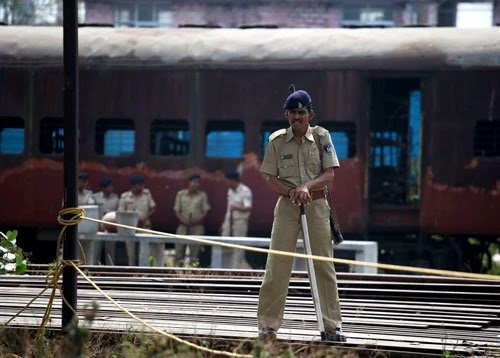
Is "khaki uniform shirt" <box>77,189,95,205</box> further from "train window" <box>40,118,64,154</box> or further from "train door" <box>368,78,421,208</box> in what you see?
"train door" <box>368,78,421,208</box>

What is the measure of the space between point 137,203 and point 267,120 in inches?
89.3

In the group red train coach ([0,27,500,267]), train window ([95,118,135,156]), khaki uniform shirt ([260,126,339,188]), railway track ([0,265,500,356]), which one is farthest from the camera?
train window ([95,118,135,156])

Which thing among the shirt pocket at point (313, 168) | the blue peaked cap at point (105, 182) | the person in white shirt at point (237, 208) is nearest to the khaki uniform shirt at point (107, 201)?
the blue peaked cap at point (105, 182)

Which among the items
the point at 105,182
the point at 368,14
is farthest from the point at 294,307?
the point at 368,14

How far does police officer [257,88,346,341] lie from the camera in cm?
721

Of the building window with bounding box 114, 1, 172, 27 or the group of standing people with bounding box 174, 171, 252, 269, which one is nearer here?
the group of standing people with bounding box 174, 171, 252, 269

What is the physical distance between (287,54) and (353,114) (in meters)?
1.39

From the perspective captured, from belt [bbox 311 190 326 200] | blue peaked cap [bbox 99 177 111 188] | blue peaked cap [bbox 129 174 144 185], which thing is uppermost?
belt [bbox 311 190 326 200]

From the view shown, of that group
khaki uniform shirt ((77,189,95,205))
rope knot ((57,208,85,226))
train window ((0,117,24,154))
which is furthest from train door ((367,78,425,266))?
rope knot ((57,208,85,226))

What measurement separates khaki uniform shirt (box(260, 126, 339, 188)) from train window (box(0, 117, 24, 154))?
9.04m

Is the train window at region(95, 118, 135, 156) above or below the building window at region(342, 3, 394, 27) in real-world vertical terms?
below

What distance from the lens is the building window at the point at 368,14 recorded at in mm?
34656

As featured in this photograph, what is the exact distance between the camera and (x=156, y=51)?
15.7 m

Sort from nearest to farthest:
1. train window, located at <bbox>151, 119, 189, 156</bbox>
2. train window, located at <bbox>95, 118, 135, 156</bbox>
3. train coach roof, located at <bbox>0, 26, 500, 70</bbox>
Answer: train coach roof, located at <bbox>0, 26, 500, 70</bbox>
train window, located at <bbox>151, 119, 189, 156</bbox>
train window, located at <bbox>95, 118, 135, 156</bbox>
